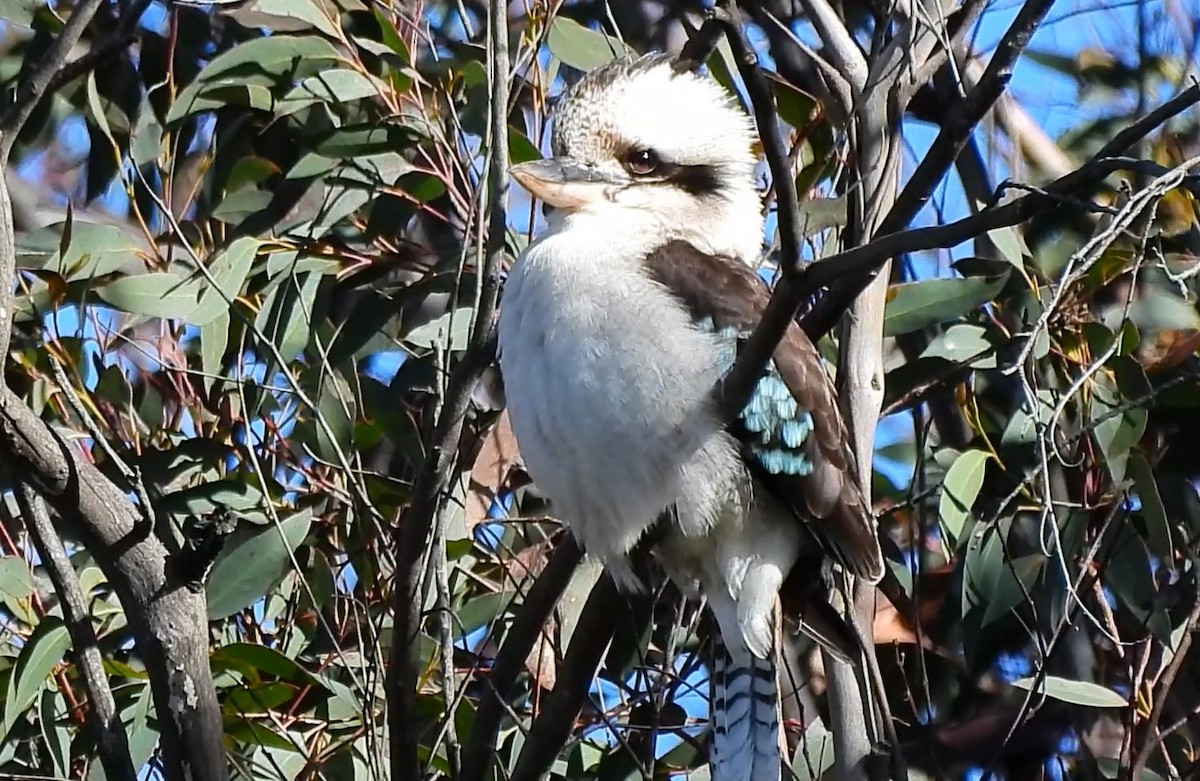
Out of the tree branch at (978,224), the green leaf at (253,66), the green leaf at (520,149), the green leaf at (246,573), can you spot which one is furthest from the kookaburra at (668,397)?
the green leaf at (253,66)

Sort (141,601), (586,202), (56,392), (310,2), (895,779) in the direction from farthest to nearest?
(310,2)
(56,392)
(586,202)
(895,779)
(141,601)

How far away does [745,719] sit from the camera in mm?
1979

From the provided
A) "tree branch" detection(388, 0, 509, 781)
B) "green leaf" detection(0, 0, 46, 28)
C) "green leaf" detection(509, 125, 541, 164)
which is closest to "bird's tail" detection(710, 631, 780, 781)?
"tree branch" detection(388, 0, 509, 781)

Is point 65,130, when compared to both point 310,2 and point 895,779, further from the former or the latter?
point 895,779

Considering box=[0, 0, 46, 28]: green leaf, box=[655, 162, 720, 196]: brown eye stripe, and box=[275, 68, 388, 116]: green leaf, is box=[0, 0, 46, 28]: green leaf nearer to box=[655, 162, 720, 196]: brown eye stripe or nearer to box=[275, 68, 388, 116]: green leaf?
box=[275, 68, 388, 116]: green leaf

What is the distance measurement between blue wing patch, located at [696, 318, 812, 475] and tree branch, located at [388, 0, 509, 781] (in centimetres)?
24

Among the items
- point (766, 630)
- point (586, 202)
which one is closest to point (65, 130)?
point (586, 202)

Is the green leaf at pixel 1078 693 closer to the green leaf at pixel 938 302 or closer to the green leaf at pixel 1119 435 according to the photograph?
the green leaf at pixel 1119 435

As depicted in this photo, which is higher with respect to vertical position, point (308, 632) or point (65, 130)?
point (65, 130)

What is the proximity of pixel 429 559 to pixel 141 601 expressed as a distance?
299 millimetres

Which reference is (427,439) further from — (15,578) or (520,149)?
(15,578)

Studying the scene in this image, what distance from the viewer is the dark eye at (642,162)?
2055mm

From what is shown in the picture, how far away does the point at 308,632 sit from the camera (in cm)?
251

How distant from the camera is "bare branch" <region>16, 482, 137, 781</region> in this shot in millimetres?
1823
